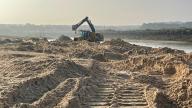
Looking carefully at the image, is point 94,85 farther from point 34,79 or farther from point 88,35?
point 88,35

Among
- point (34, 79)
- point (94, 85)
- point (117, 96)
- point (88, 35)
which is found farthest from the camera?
point (88, 35)

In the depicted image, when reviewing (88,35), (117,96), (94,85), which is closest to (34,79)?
(94,85)

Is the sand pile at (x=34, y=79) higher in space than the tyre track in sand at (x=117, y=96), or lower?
higher

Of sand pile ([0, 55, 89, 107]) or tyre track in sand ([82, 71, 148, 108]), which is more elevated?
sand pile ([0, 55, 89, 107])

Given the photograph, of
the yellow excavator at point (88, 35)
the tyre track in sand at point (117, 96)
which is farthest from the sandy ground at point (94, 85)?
the yellow excavator at point (88, 35)

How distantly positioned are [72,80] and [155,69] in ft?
22.3

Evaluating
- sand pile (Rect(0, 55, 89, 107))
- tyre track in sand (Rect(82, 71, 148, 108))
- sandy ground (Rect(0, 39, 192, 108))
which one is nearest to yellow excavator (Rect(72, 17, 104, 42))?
sandy ground (Rect(0, 39, 192, 108))

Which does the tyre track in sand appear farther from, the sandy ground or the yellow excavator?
the yellow excavator

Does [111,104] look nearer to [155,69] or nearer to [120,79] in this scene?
[120,79]

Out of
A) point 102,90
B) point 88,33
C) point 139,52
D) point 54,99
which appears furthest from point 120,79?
point 88,33

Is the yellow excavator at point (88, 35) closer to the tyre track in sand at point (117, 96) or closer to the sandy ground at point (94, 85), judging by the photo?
the sandy ground at point (94, 85)

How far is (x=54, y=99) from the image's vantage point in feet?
38.8

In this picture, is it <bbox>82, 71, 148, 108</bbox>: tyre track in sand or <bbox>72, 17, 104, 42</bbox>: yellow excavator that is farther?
<bbox>72, 17, 104, 42</bbox>: yellow excavator

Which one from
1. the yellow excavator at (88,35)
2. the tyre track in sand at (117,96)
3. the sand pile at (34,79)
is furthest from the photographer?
the yellow excavator at (88,35)
